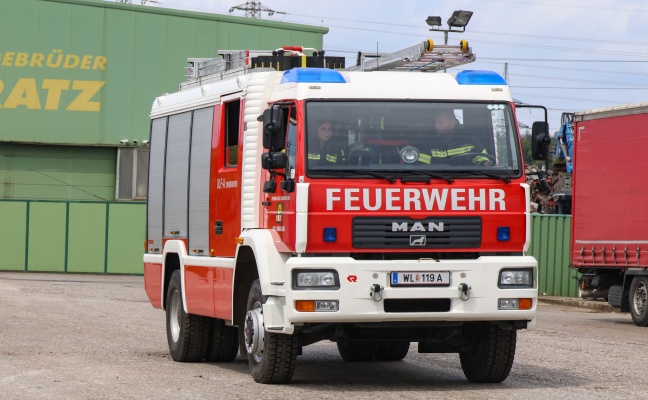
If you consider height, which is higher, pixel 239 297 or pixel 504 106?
pixel 504 106

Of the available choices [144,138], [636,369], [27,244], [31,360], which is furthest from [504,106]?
[144,138]

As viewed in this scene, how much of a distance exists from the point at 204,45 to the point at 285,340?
37.5 meters

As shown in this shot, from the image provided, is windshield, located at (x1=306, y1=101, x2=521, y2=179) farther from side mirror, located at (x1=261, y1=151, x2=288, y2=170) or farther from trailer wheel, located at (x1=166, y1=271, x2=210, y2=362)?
trailer wheel, located at (x1=166, y1=271, x2=210, y2=362)

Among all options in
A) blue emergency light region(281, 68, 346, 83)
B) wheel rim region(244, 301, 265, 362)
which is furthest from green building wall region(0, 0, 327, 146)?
blue emergency light region(281, 68, 346, 83)

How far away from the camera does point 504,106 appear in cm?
1212

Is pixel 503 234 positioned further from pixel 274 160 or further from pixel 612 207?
pixel 612 207

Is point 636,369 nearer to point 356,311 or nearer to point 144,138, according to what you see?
point 356,311

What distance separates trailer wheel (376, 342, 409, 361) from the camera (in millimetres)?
14781

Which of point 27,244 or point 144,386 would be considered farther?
point 27,244

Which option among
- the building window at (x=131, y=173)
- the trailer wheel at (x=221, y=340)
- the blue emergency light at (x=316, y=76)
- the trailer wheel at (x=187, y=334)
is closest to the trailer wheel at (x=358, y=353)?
the trailer wheel at (x=221, y=340)

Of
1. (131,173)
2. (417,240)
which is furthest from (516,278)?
(131,173)

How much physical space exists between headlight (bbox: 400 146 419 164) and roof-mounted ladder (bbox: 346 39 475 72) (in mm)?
2858

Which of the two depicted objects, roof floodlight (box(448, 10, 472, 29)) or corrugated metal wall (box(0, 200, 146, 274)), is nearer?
roof floodlight (box(448, 10, 472, 29))

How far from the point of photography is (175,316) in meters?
15.2
